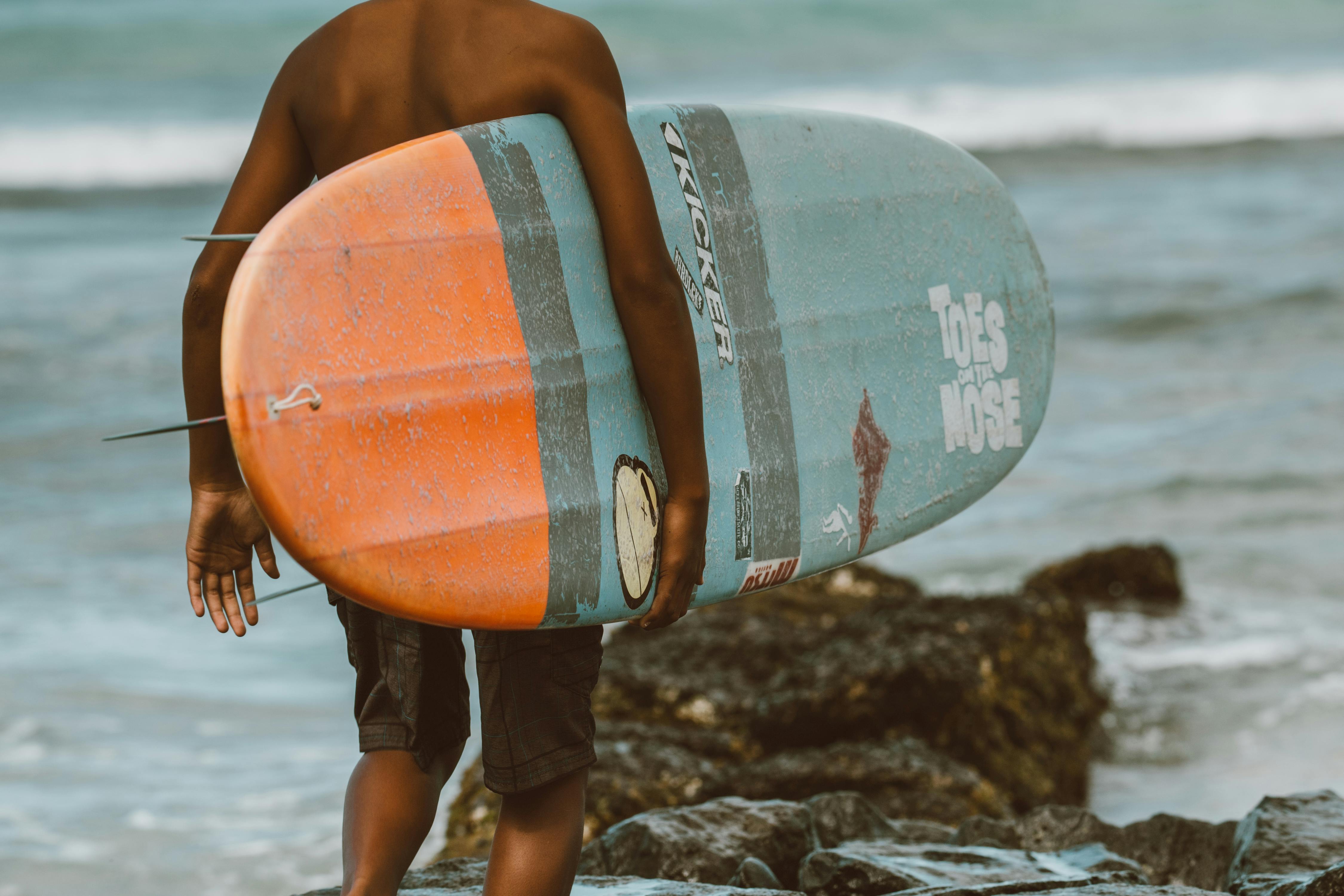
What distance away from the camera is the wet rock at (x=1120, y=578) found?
5547 mm

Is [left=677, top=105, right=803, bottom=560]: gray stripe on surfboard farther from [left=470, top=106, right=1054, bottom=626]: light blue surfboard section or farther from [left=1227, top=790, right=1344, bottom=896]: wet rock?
[left=1227, top=790, right=1344, bottom=896]: wet rock

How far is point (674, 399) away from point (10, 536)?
5.79 m

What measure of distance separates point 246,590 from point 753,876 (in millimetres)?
1181

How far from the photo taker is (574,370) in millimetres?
1890

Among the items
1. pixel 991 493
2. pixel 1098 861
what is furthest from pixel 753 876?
pixel 991 493

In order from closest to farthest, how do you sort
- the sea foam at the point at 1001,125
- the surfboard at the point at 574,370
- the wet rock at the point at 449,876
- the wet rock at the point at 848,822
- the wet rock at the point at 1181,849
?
1. the surfboard at the point at 574,370
2. the wet rock at the point at 449,876
3. the wet rock at the point at 1181,849
4. the wet rock at the point at 848,822
5. the sea foam at the point at 1001,125

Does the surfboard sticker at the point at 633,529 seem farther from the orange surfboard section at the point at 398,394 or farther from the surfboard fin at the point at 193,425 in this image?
the surfboard fin at the point at 193,425

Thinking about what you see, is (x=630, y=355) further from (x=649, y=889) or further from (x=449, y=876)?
(x=449, y=876)

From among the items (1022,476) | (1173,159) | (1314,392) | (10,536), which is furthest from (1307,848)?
(1173,159)

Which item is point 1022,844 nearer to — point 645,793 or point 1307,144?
point 645,793

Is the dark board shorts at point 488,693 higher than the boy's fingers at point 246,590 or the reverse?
the reverse

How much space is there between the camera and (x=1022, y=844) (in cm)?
286

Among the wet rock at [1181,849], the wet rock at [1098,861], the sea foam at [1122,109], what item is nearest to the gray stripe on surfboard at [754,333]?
the wet rock at [1098,861]

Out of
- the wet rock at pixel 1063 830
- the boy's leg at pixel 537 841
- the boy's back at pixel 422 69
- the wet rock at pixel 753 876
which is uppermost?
the boy's back at pixel 422 69
